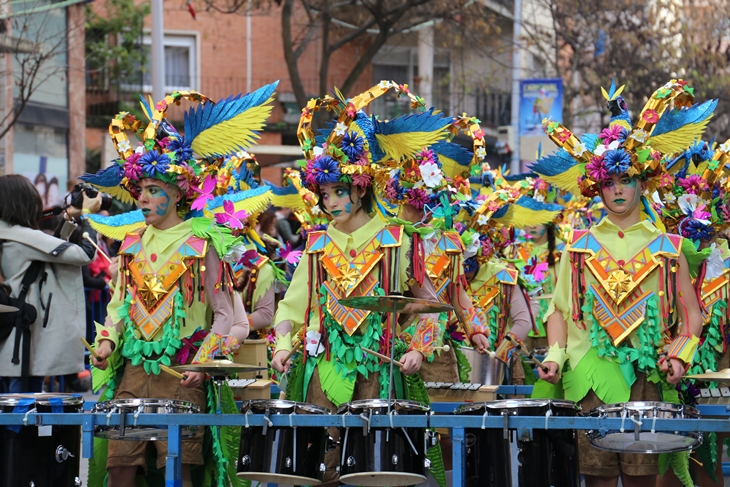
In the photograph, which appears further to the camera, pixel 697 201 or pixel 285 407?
pixel 697 201

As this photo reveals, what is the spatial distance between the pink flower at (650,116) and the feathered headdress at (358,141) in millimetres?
1013

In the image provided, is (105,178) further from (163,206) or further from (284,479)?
(284,479)

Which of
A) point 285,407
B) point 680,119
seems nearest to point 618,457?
point 285,407

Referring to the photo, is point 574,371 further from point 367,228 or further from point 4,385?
point 4,385

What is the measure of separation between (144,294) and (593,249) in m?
2.27

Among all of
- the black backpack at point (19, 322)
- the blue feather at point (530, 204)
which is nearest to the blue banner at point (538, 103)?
the blue feather at point (530, 204)

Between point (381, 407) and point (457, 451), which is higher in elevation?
point (381, 407)

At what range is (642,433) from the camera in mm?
5785

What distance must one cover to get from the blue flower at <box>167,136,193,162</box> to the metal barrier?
1456mm

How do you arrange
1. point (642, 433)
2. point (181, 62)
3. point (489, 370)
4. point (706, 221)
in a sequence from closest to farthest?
point (642, 433) < point (706, 221) < point (489, 370) < point (181, 62)

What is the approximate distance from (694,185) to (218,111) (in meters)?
3.30

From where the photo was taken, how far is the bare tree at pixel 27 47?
1429 cm

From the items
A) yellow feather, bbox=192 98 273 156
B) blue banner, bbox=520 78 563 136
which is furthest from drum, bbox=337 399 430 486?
blue banner, bbox=520 78 563 136

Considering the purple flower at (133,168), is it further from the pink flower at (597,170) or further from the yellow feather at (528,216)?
the yellow feather at (528,216)
